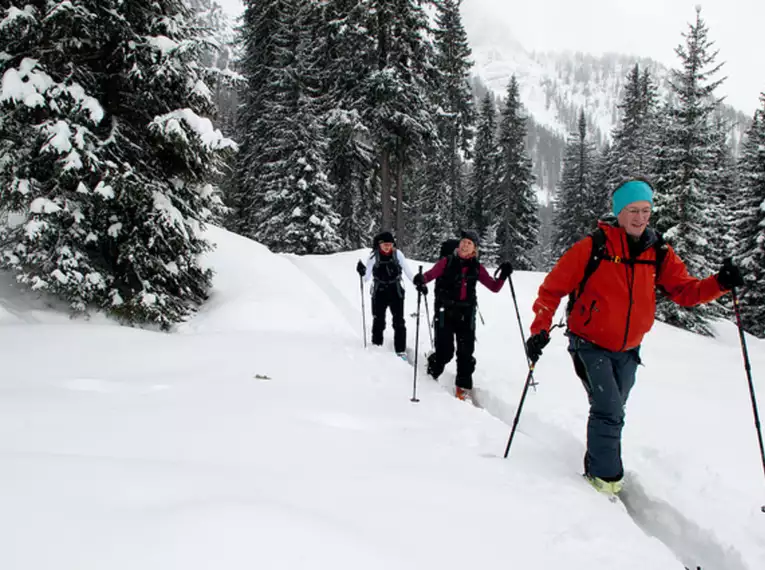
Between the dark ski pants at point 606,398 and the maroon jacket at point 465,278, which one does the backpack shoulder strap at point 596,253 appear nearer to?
the dark ski pants at point 606,398

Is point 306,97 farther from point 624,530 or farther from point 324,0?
point 624,530

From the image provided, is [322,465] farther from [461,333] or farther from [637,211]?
[461,333]


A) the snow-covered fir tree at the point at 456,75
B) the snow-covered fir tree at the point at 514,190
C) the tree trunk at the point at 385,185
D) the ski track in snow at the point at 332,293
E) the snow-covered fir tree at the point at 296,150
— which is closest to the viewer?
the ski track in snow at the point at 332,293

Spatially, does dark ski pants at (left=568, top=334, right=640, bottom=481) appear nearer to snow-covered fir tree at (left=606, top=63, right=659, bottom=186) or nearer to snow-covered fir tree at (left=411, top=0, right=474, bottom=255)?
snow-covered fir tree at (left=411, top=0, right=474, bottom=255)

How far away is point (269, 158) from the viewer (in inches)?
996

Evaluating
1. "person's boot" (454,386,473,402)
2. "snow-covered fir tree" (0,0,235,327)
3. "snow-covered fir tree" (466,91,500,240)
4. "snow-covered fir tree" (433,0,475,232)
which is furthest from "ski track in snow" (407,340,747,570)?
"snow-covered fir tree" (466,91,500,240)

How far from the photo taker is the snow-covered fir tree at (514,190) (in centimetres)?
3416

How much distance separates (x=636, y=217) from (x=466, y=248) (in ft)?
9.20

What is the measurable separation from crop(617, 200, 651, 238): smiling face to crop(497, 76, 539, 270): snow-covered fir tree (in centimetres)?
3220

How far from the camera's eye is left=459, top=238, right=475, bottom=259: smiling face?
623 centimetres

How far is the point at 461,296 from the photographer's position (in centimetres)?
626

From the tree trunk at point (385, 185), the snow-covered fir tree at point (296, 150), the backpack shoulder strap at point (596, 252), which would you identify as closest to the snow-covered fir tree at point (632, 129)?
the tree trunk at point (385, 185)

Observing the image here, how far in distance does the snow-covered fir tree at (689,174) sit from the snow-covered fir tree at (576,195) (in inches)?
712

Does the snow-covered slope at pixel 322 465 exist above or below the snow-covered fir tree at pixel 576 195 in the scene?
below
